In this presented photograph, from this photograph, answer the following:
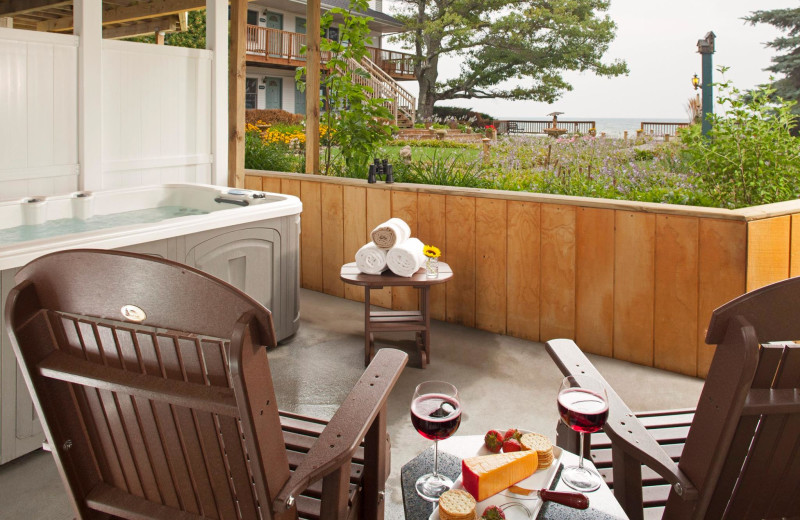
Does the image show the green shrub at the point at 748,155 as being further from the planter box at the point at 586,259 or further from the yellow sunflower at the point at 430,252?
the yellow sunflower at the point at 430,252

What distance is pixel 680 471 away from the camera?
135 cm

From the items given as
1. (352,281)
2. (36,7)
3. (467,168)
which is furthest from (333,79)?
(36,7)

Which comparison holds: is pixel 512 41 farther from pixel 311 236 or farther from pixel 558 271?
pixel 558 271

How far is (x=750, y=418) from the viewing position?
4.18 feet

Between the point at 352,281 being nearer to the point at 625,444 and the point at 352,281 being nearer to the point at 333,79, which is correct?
the point at 625,444

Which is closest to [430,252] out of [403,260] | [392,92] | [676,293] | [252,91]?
[403,260]

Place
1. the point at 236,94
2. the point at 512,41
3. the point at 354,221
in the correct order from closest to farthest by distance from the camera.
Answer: the point at 354,221 < the point at 236,94 < the point at 512,41

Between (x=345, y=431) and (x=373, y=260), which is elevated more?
(x=373, y=260)

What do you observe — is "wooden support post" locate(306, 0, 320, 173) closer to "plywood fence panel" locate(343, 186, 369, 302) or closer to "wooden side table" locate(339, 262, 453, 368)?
"plywood fence panel" locate(343, 186, 369, 302)

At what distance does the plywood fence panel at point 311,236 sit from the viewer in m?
4.86

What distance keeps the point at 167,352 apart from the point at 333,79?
4544 mm

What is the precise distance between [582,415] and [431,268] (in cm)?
222

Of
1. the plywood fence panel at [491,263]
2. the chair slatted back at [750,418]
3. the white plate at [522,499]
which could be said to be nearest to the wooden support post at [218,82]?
the plywood fence panel at [491,263]

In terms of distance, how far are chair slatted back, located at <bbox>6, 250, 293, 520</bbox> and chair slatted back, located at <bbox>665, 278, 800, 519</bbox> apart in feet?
2.55
